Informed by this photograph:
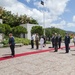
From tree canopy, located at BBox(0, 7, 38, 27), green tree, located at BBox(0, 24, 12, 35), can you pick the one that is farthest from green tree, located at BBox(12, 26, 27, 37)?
tree canopy, located at BBox(0, 7, 38, 27)

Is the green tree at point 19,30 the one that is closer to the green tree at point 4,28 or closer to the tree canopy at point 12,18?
the green tree at point 4,28

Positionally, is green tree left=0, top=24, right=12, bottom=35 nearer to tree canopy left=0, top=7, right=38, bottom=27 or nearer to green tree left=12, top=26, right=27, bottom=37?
green tree left=12, top=26, right=27, bottom=37

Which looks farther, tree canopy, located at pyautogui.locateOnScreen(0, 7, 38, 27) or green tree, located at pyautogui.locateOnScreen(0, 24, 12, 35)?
tree canopy, located at pyautogui.locateOnScreen(0, 7, 38, 27)

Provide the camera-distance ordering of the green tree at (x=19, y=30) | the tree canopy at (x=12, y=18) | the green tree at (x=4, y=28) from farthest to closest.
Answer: the tree canopy at (x=12, y=18), the green tree at (x=19, y=30), the green tree at (x=4, y=28)

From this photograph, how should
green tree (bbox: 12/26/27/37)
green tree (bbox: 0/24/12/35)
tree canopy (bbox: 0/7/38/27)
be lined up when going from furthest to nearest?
tree canopy (bbox: 0/7/38/27), green tree (bbox: 12/26/27/37), green tree (bbox: 0/24/12/35)

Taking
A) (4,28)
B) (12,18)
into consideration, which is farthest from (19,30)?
(12,18)

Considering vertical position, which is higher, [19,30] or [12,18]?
[12,18]

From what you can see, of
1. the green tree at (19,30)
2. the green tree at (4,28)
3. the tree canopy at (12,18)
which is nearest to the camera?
the green tree at (4,28)

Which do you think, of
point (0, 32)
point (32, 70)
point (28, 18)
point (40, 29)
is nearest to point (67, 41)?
point (32, 70)

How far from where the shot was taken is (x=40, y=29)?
43281 millimetres

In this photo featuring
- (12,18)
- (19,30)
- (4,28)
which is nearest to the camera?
(4,28)

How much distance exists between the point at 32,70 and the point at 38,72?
1.79 feet

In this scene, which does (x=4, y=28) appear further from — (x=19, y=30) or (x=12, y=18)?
(x=12, y=18)

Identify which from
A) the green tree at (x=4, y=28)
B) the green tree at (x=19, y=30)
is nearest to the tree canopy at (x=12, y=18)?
the green tree at (x=19, y=30)
